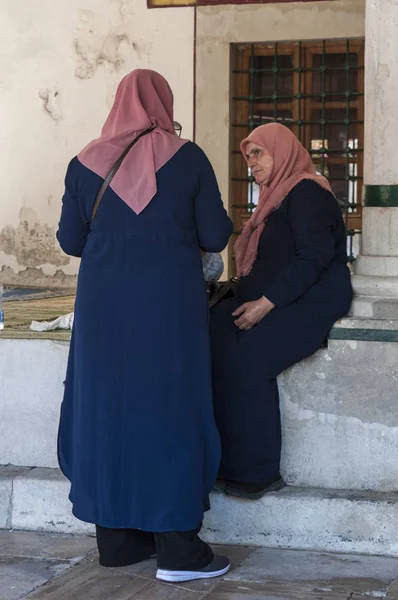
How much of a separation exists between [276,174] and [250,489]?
1113 millimetres

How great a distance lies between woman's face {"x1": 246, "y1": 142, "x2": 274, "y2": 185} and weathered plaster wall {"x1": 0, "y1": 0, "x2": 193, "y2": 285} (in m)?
4.18

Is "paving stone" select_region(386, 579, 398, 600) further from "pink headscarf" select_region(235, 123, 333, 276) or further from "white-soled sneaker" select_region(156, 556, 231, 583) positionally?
"pink headscarf" select_region(235, 123, 333, 276)

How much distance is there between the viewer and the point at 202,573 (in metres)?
3.31

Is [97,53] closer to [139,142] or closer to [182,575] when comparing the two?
[139,142]

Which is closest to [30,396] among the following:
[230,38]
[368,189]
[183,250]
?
[183,250]

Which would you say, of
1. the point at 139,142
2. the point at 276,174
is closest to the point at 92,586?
the point at 139,142

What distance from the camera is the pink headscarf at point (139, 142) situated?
10.4 feet

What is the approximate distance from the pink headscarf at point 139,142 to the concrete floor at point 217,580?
1128mm

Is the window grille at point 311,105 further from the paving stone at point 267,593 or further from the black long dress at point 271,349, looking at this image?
the paving stone at point 267,593

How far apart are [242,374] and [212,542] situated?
1.94ft

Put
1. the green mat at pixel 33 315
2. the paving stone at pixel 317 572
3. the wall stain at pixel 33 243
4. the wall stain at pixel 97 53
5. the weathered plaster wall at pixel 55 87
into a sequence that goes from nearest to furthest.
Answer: the paving stone at pixel 317 572, the green mat at pixel 33 315, the weathered plaster wall at pixel 55 87, the wall stain at pixel 97 53, the wall stain at pixel 33 243

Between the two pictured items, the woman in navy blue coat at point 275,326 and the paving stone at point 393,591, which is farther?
the woman in navy blue coat at point 275,326

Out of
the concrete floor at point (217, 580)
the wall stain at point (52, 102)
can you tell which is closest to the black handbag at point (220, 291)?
the concrete floor at point (217, 580)

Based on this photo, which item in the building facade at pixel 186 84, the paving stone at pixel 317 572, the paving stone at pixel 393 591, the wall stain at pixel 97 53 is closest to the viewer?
the paving stone at pixel 393 591
